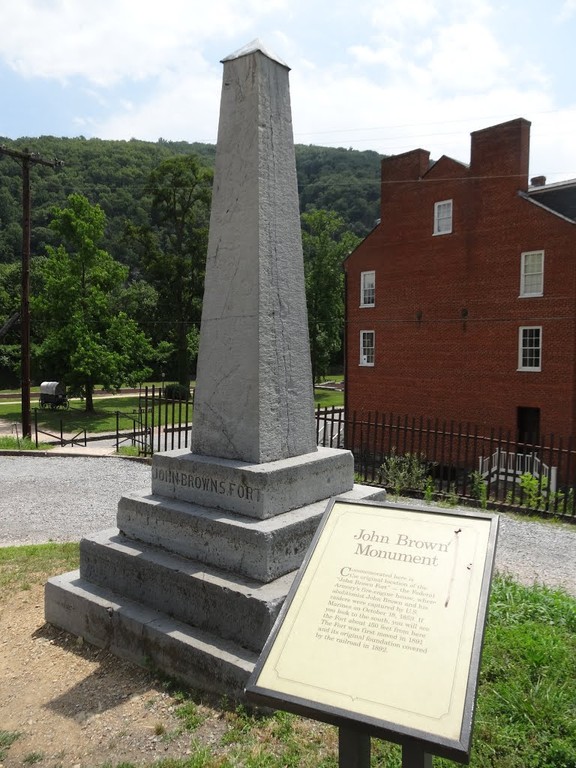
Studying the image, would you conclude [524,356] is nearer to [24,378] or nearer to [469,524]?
[24,378]

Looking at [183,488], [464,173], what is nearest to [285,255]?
[183,488]

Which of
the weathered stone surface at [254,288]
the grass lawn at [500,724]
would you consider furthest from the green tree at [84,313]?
the grass lawn at [500,724]

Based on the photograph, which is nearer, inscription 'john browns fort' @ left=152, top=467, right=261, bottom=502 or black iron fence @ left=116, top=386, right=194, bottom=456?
inscription 'john browns fort' @ left=152, top=467, right=261, bottom=502

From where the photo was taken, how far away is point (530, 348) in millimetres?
19531

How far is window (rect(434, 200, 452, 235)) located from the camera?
858 inches

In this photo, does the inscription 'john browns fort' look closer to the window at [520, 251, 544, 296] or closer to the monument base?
the monument base

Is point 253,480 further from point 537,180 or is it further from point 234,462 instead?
point 537,180

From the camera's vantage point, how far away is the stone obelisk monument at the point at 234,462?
398cm

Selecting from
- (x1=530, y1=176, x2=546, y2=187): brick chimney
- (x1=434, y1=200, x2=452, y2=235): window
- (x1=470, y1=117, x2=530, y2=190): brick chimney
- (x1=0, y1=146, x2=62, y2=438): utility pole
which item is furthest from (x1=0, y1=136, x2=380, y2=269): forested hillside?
(x1=0, y1=146, x2=62, y2=438): utility pole

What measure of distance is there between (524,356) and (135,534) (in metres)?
17.9

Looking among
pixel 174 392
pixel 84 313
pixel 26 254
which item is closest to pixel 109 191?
pixel 84 313

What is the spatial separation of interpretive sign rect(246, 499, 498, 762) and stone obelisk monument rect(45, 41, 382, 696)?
52.9 inches

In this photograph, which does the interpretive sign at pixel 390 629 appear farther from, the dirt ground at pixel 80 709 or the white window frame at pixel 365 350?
the white window frame at pixel 365 350

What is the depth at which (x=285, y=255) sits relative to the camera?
4.55 meters
